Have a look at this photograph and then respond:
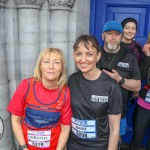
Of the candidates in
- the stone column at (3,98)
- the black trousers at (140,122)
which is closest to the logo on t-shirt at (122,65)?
the black trousers at (140,122)

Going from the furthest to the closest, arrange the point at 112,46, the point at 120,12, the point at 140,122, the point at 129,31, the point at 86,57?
1. the point at 120,12
2. the point at 140,122
3. the point at 129,31
4. the point at 112,46
5. the point at 86,57

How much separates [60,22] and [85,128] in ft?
3.93

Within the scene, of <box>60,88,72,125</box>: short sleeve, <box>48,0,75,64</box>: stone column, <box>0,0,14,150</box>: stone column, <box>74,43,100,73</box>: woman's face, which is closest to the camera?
<box>74,43,100,73</box>: woman's face

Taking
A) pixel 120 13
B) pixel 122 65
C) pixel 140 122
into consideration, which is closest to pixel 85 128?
pixel 122 65

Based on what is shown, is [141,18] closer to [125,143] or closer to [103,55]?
[103,55]

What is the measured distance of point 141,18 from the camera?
2781mm

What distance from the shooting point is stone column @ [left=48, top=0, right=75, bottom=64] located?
90.9 inches

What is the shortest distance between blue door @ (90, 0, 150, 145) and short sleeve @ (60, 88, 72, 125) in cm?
134

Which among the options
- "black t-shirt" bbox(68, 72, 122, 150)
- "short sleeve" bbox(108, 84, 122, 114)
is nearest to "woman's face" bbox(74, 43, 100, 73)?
"black t-shirt" bbox(68, 72, 122, 150)

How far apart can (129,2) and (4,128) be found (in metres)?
2.13

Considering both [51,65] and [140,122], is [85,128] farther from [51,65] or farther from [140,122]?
[140,122]

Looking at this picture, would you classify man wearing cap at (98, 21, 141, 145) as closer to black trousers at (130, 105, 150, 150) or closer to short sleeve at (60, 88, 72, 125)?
black trousers at (130, 105, 150, 150)

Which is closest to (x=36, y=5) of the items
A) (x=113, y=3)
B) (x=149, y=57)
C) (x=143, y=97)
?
(x=113, y=3)

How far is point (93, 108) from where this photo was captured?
5.64 feet
